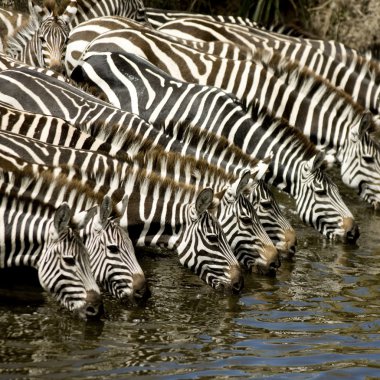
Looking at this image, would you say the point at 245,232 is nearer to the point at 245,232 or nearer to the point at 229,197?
the point at 245,232

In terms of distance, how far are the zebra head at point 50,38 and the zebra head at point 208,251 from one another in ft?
17.1

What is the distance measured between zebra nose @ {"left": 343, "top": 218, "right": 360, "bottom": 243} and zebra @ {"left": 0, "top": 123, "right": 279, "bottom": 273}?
1.93 metres

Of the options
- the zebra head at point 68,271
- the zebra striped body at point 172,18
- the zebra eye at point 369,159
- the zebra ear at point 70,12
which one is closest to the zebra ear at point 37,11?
the zebra ear at point 70,12

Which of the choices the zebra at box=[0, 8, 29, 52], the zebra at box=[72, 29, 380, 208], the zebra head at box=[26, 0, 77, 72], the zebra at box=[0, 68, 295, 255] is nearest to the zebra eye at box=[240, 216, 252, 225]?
the zebra at box=[0, 68, 295, 255]

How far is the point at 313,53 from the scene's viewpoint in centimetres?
1688

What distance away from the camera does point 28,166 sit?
1063 centimetres

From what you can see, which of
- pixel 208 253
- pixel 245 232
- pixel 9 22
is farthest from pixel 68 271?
pixel 9 22

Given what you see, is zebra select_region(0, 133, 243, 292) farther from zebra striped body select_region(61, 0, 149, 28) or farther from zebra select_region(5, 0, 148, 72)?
zebra striped body select_region(61, 0, 149, 28)

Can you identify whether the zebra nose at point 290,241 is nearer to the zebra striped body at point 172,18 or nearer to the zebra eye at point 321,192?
the zebra eye at point 321,192

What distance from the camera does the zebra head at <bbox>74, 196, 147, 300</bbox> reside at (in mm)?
10336

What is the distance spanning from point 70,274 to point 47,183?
111 centimetres

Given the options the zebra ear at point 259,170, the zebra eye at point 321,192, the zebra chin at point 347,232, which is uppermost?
the zebra ear at point 259,170

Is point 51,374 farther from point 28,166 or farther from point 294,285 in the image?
point 294,285

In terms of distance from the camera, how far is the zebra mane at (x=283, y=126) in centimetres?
1402
